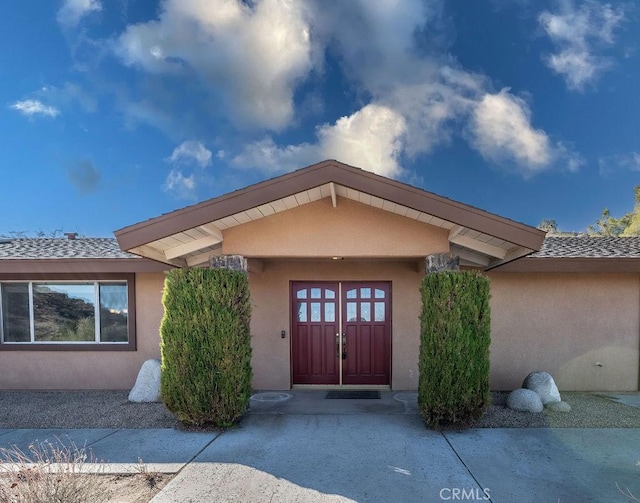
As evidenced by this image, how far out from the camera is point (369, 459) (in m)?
4.66

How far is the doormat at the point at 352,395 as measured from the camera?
7598 millimetres

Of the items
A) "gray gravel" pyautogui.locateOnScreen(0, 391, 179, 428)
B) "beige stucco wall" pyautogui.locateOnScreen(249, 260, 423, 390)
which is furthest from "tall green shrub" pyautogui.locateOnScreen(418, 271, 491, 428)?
"gray gravel" pyautogui.locateOnScreen(0, 391, 179, 428)

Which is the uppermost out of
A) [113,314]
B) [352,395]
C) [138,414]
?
[113,314]

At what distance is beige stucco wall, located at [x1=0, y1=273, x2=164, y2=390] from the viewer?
852 cm

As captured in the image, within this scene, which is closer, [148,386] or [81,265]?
[148,386]

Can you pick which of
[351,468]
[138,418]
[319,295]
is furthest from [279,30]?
[351,468]

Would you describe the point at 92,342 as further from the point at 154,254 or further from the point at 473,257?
the point at 473,257

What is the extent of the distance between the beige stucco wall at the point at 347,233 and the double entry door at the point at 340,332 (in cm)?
253

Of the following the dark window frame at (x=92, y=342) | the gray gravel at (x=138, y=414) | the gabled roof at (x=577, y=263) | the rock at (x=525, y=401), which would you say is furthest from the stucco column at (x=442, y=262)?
the dark window frame at (x=92, y=342)

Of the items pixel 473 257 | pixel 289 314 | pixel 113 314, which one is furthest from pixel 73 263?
pixel 473 257

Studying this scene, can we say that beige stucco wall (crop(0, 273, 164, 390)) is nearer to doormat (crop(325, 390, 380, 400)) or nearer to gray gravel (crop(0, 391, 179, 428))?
gray gravel (crop(0, 391, 179, 428))

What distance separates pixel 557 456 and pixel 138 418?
6.18 meters

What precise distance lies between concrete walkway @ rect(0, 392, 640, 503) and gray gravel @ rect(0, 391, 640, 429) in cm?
30

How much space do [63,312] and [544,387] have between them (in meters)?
10.1
